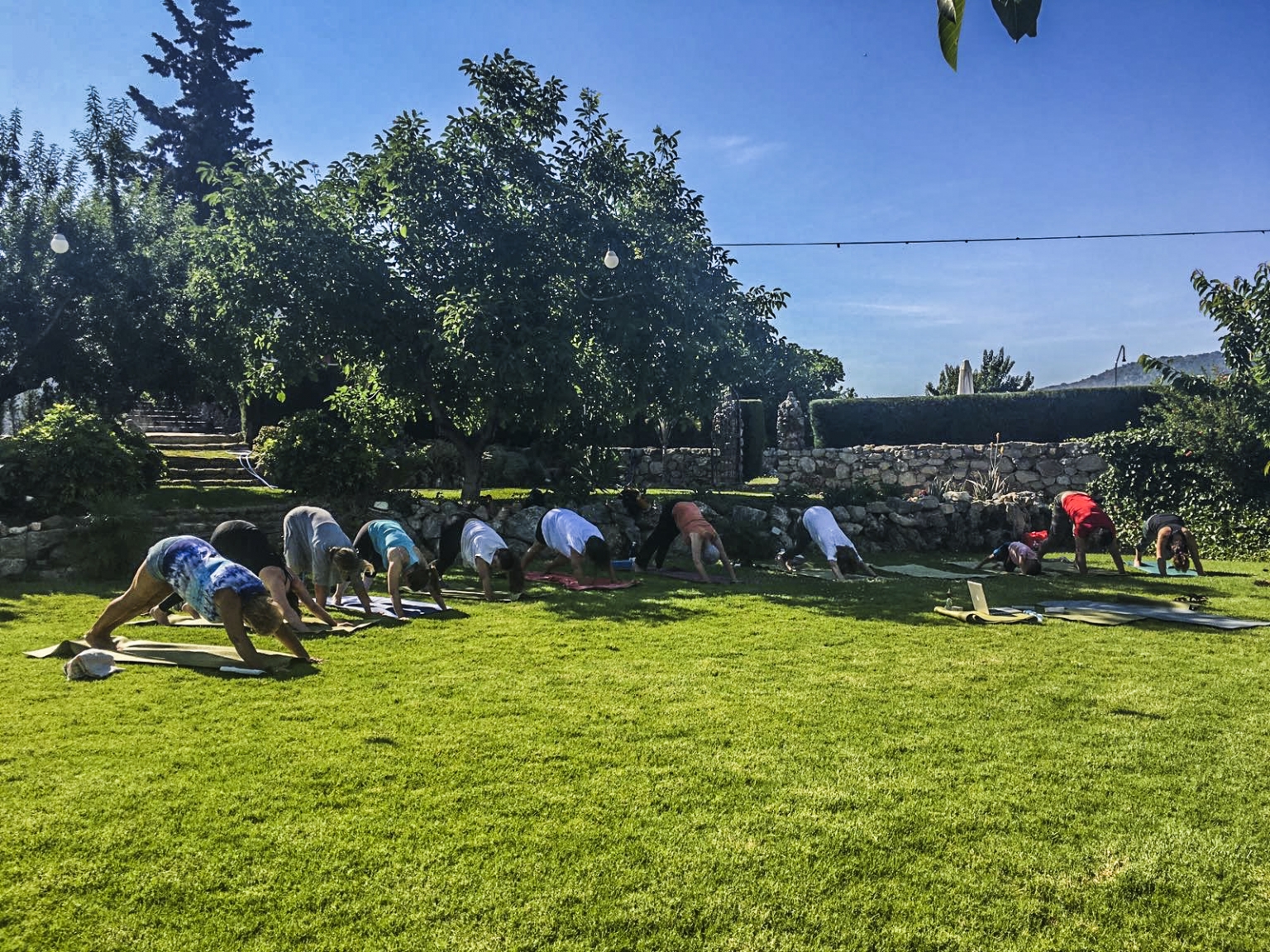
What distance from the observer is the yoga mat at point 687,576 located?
38.2 ft

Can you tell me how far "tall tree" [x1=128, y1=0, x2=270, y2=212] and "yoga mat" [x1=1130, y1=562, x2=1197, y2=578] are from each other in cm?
4139

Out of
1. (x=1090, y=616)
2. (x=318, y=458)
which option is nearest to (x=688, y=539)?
(x=1090, y=616)

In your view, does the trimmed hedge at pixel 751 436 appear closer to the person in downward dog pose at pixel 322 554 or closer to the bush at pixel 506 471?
the bush at pixel 506 471

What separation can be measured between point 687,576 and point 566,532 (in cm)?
216

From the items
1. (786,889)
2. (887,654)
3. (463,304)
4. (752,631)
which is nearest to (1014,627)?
(887,654)

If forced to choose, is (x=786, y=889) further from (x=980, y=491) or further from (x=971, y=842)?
(x=980, y=491)

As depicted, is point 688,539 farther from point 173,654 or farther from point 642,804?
point 642,804

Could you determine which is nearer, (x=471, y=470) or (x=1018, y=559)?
(x=1018, y=559)

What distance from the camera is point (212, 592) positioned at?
595 centimetres

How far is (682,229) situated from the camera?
53.5ft

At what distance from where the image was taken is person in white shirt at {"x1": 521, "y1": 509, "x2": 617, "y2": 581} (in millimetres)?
11102

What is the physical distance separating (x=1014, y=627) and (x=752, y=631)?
270cm

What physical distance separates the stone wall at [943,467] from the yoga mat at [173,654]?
14155mm

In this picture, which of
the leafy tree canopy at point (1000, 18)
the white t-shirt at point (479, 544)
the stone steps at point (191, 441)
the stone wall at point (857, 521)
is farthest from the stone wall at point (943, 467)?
the leafy tree canopy at point (1000, 18)
